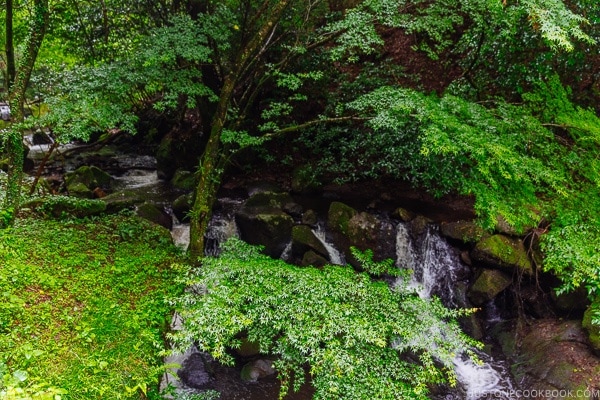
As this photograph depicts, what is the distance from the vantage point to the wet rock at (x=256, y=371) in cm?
663

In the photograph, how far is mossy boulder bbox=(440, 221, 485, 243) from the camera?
8398mm

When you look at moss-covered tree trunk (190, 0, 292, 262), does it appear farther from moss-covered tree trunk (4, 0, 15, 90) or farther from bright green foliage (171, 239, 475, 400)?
moss-covered tree trunk (4, 0, 15, 90)

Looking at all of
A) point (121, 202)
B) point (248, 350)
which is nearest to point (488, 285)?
point (248, 350)

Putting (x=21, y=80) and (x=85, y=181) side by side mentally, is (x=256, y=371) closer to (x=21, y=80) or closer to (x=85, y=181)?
(x=21, y=80)

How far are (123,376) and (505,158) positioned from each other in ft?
17.3

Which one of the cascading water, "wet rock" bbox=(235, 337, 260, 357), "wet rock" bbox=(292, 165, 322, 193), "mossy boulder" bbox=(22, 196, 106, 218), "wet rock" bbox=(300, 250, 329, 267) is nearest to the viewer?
"wet rock" bbox=(235, 337, 260, 357)

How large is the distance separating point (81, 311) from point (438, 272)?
7335mm

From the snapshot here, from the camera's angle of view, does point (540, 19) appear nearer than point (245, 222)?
Answer: Yes

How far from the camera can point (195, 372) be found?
6.61 meters

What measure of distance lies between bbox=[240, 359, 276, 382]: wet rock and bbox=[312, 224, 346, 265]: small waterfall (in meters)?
3.01

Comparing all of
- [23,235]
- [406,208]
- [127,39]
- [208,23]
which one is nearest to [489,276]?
[406,208]

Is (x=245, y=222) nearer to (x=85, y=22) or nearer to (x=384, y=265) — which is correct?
(x=384, y=265)

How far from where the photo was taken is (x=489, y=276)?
7996 millimetres

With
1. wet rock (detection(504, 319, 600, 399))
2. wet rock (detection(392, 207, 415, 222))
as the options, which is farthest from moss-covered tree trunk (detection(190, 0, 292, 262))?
wet rock (detection(504, 319, 600, 399))
